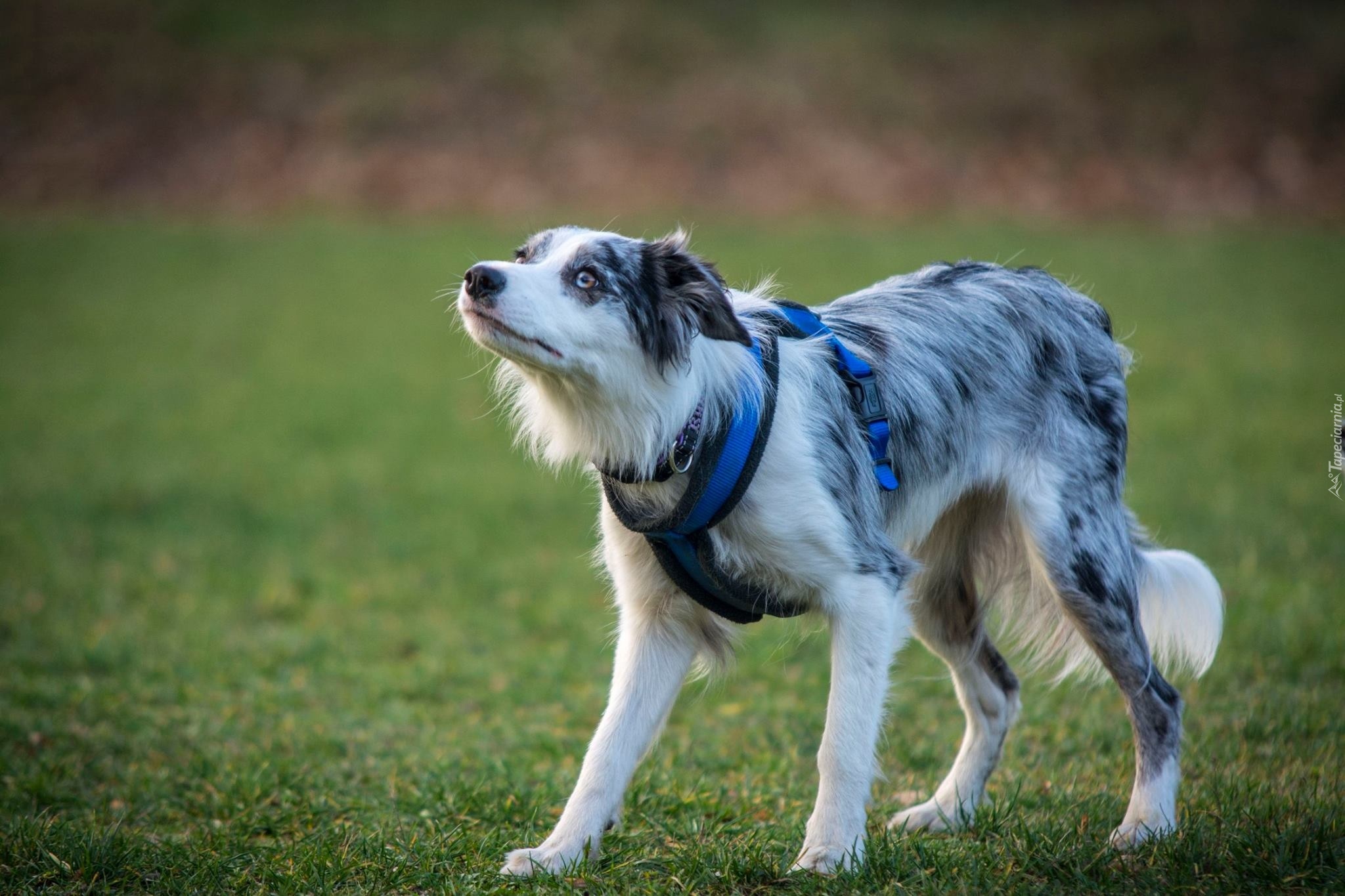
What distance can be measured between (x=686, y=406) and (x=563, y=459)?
0.44m

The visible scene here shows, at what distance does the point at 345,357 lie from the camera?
17.7 meters

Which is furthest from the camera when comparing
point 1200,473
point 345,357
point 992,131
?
point 992,131

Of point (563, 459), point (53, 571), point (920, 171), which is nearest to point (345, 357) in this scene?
point (53, 571)

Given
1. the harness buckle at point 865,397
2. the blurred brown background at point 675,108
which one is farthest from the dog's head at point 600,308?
the blurred brown background at point 675,108

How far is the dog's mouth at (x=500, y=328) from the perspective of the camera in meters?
3.48

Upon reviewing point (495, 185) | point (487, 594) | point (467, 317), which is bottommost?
point (487, 594)

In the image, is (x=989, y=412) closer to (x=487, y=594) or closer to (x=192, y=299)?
(x=487, y=594)

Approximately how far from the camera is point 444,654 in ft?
25.2

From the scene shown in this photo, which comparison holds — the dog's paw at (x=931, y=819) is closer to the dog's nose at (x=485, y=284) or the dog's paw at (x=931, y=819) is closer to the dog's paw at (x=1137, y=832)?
the dog's paw at (x=1137, y=832)

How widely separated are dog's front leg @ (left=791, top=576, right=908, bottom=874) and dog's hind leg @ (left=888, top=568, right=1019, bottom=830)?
2.72 feet

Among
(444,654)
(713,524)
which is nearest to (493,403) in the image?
(444,654)

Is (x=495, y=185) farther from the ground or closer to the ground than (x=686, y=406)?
farther from the ground

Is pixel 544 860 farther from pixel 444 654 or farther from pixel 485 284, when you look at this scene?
pixel 444 654

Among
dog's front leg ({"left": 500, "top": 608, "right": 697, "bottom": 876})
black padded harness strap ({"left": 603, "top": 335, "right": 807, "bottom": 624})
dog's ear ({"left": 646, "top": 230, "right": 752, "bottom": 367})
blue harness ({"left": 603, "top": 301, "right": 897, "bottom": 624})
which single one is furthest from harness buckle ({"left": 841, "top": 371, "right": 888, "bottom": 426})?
dog's front leg ({"left": 500, "top": 608, "right": 697, "bottom": 876})
